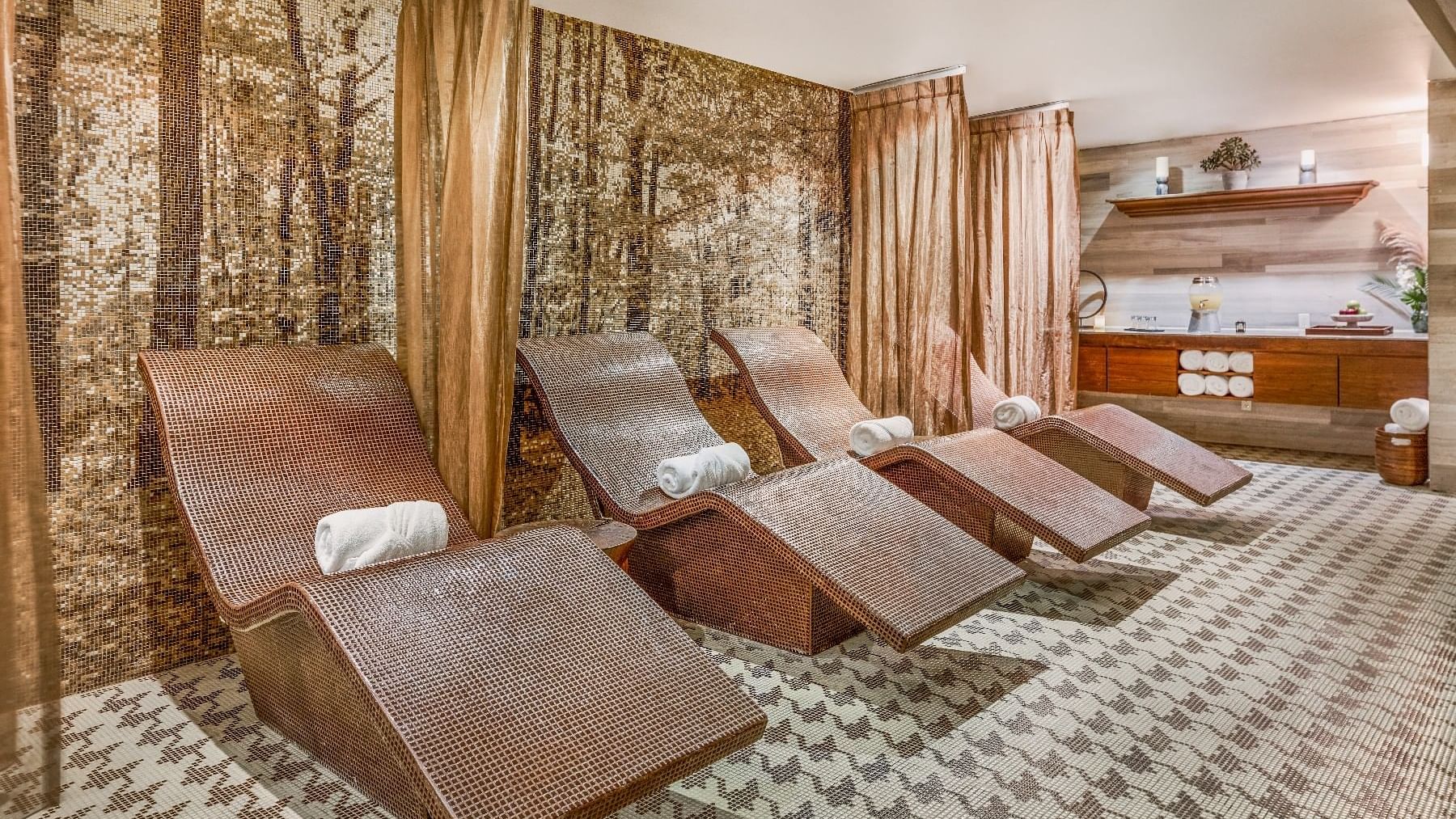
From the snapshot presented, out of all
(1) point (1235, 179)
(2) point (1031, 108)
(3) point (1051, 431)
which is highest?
(2) point (1031, 108)

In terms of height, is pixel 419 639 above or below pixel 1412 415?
below

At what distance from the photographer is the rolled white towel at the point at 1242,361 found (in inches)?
252

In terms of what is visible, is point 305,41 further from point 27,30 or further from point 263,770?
point 263,770

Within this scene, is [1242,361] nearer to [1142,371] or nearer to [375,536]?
[1142,371]

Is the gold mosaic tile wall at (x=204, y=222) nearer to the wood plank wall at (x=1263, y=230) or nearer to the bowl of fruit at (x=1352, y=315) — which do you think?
the wood plank wall at (x=1263, y=230)

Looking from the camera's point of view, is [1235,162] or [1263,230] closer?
[1235,162]

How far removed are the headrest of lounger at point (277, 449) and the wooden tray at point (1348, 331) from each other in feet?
19.9

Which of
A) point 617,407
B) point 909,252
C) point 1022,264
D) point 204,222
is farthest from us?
point 1022,264

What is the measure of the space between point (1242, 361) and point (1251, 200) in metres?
1.29

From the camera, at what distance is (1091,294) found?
7.81m

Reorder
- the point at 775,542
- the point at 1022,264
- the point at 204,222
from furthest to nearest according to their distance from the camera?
the point at 1022,264, the point at 204,222, the point at 775,542

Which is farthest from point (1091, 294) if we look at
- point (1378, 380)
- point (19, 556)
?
point (19, 556)

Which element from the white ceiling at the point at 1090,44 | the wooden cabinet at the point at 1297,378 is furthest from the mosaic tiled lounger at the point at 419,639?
the wooden cabinet at the point at 1297,378

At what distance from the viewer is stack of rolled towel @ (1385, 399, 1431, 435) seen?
5.06 metres
